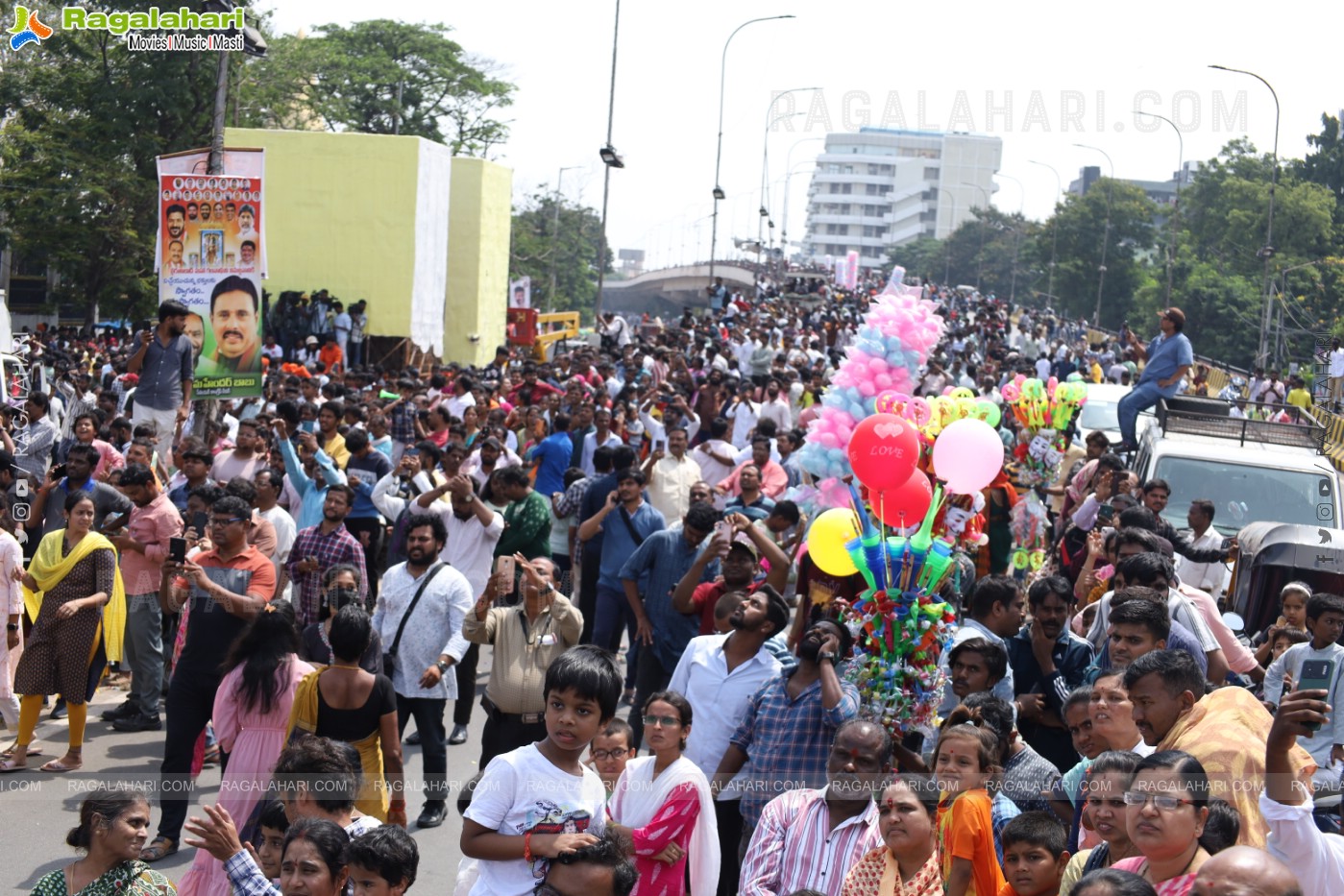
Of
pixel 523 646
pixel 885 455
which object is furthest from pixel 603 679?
pixel 885 455

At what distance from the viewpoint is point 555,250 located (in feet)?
234

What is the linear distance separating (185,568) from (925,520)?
380 cm

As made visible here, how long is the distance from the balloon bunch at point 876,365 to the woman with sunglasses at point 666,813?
657 cm

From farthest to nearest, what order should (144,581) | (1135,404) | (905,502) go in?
(1135,404) < (144,581) < (905,502)

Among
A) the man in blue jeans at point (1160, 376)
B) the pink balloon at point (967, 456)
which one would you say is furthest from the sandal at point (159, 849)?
the man in blue jeans at point (1160, 376)

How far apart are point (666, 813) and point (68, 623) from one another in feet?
17.1

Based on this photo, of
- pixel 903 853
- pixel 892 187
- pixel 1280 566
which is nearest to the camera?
pixel 903 853

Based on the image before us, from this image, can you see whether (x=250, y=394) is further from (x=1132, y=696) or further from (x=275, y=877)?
(x=1132, y=696)

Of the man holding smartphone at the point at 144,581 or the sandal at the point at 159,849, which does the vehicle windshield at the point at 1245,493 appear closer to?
the man holding smartphone at the point at 144,581

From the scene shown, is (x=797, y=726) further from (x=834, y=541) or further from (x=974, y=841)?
(x=834, y=541)

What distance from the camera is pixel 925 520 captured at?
25.8 feet

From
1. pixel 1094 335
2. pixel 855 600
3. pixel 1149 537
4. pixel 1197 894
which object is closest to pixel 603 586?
pixel 855 600

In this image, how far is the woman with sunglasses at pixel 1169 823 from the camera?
13.1 ft

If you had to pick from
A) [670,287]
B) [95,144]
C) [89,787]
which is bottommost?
[89,787]
